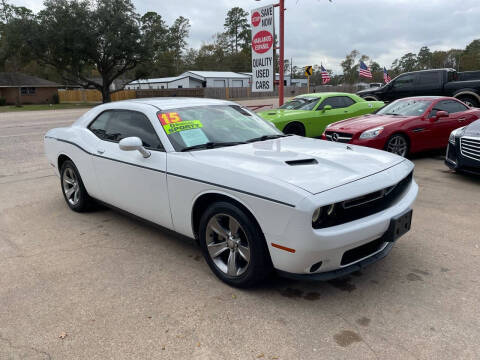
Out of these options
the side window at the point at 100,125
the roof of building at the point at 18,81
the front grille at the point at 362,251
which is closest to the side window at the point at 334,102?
the side window at the point at 100,125

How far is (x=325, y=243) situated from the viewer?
103 inches

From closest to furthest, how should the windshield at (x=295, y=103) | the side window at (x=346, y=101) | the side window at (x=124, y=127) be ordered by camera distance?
the side window at (x=124, y=127), the windshield at (x=295, y=103), the side window at (x=346, y=101)

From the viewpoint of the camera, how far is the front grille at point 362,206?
273 cm

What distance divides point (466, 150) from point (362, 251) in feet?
14.6

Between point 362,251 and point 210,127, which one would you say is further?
point 210,127

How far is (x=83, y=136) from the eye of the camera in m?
4.75

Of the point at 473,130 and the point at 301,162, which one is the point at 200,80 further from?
the point at 301,162

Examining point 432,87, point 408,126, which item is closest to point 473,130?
point 408,126

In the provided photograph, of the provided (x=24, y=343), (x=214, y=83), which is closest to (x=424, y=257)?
(x=24, y=343)

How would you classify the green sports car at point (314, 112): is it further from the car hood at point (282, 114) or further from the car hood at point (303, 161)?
the car hood at point (303, 161)

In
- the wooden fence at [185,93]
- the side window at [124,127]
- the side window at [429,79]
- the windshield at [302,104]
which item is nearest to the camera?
the side window at [124,127]

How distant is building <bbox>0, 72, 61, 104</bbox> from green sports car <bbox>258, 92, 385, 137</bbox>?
1922 inches

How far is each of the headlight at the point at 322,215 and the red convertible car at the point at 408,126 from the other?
16.2ft

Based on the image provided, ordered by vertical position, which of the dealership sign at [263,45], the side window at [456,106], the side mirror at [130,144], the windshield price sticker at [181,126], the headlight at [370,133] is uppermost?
the dealership sign at [263,45]
